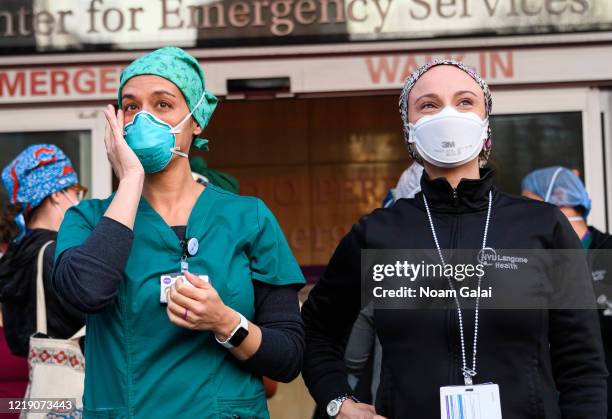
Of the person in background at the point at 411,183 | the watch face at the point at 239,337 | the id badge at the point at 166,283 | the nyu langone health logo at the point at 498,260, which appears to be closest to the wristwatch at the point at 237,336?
the watch face at the point at 239,337

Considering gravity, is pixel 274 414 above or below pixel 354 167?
below

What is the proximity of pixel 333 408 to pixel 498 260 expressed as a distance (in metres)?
0.60

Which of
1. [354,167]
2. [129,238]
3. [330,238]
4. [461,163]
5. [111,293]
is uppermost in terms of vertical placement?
[354,167]

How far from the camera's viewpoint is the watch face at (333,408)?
2.36 metres

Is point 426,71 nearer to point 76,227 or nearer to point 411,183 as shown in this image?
point 76,227

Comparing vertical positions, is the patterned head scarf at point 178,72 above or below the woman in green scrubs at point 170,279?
above

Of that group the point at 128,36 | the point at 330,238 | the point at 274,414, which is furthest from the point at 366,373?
the point at 330,238

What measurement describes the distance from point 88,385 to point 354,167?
6040 millimetres

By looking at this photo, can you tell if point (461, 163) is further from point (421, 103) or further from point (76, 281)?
point (76, 281)

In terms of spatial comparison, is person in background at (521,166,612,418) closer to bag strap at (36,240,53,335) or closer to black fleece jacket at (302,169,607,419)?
black fleece jacket at (302,169,607,419)

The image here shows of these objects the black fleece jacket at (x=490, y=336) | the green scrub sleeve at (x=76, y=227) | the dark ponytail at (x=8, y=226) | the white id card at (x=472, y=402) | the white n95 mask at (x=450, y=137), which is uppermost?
the dark ponytail at (x=8, y=226)

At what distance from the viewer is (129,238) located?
219 centimetres

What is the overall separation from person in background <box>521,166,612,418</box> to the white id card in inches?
59.8

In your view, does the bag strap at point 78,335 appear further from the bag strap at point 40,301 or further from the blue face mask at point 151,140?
the blue face mask at point 151,140
